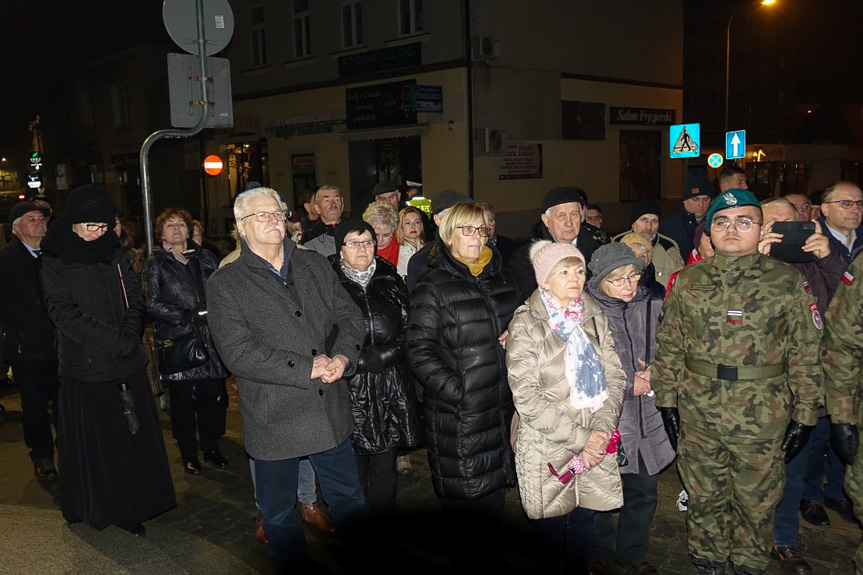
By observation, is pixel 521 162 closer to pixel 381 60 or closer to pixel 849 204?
pixel 381 60

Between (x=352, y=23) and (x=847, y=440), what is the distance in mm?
20551

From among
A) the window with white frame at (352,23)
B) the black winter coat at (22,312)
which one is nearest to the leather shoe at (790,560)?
the black winter coat at (22,312)

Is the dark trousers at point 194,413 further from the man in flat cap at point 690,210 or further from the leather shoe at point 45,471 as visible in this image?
the man in flat cap at point 690,210

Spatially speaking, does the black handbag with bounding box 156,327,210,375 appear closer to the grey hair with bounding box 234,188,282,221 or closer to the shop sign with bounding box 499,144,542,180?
the grey hair with bounding box 234,188,282,221

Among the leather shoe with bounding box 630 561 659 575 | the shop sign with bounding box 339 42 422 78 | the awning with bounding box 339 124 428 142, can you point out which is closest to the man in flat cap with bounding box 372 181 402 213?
the leather shoe with bounding box 630 561 659 575

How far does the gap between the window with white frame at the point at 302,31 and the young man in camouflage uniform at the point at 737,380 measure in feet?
70.0

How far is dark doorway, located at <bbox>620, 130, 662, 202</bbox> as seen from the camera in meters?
24.5

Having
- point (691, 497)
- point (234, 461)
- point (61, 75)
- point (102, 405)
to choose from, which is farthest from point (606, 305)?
point (61, 75)

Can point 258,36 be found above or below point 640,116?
above

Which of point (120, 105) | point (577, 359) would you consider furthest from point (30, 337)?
point (120, 105)

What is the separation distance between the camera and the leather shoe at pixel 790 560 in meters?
3.94

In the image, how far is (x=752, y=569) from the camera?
12.2 feet

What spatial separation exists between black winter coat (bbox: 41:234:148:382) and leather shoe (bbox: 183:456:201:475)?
133cm

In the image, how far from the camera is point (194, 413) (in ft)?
19.4
